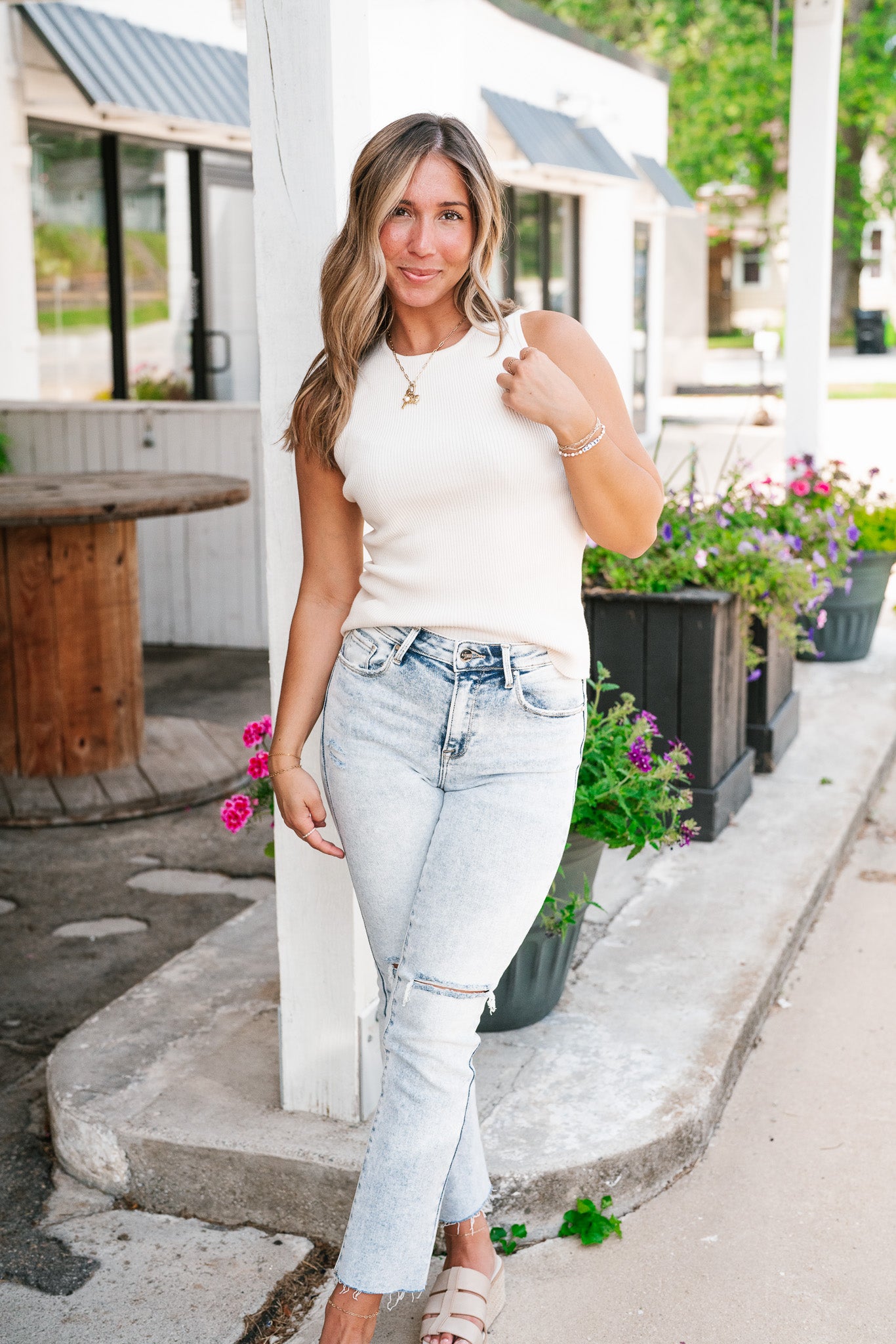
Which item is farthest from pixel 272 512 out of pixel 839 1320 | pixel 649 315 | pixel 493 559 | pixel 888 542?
pixel 649 315

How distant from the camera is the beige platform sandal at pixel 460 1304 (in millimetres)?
2193

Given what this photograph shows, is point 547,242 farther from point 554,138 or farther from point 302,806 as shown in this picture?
point 302,806

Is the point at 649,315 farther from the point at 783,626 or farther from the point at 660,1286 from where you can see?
the point at 660,1286

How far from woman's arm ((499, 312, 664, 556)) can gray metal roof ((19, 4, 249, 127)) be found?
24.3 ft

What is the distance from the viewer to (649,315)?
1805cm

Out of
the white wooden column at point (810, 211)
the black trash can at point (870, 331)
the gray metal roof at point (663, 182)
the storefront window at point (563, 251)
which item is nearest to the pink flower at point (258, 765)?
the white wooden column at point (810, 211)

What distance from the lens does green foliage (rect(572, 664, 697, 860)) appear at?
118 inches

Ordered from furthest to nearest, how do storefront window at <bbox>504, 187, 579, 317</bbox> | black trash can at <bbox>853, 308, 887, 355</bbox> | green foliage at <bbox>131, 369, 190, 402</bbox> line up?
black trash can at <bbox>853, 308, 887, 355</bbox>
storefront window at <bbox>504, 187, 579, 317</bbox>
green foliage at <bbox>131, 369, 190, 402</bbox>

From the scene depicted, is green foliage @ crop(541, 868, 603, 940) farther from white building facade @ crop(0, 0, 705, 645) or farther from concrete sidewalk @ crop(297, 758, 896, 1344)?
white building facade @ crop(0, 0, 705, 645)

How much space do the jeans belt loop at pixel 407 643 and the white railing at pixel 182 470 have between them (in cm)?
519

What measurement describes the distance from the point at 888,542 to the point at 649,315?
12495 millimetres

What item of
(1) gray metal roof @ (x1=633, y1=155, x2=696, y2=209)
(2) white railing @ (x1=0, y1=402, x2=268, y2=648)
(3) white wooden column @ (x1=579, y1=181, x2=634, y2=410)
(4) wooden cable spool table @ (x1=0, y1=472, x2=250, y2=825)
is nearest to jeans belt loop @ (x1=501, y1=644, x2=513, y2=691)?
(4) wooden cable spool table @ (x1=0, y1=472, x2=250, y2=825)

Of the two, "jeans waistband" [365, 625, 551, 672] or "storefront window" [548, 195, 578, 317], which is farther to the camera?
"storefront window" [548, 195, 578, 317]

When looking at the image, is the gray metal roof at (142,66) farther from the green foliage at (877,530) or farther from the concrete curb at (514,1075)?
the concrete curb at (514,1075)
